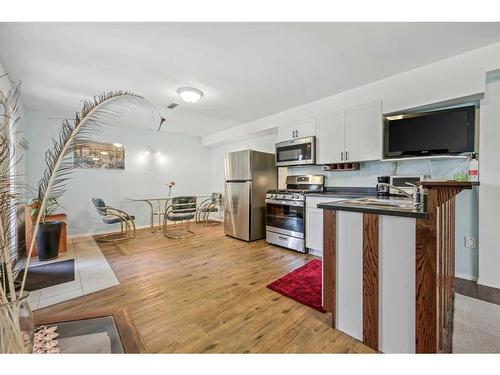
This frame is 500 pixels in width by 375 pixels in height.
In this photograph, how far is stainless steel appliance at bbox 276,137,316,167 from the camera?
11.7 ft

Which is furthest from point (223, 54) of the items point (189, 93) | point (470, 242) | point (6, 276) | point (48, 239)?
point (48, 239)

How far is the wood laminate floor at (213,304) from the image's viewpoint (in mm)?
1536

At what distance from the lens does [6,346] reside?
68 cm

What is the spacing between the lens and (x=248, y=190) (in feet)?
13.3

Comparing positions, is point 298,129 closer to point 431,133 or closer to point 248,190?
point 248,190

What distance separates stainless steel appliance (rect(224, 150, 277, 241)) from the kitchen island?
7.92ft

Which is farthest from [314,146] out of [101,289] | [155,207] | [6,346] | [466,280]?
[155,207]

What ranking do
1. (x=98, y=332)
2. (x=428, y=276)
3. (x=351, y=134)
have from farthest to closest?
(x=351, y=134)
(x=428, y=276)
(x=98, y=332)

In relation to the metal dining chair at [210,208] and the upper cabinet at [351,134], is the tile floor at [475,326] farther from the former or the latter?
the metal dining chair at [210,208]

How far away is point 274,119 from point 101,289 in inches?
143

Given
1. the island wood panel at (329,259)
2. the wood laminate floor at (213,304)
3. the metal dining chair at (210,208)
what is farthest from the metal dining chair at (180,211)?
the island wood panel at (329,259)

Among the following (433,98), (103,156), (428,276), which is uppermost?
(433,98)

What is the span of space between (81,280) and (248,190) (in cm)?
264

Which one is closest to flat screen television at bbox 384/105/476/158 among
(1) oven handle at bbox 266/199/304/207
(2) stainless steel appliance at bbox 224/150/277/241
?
(1) oven handle at bbox 266/199/304/207
